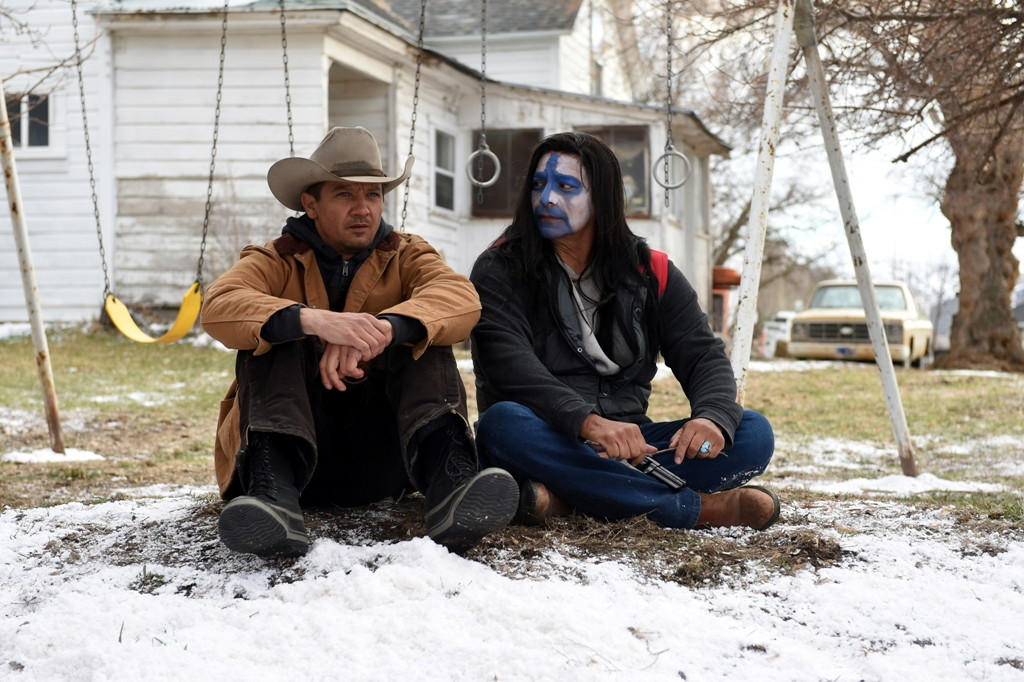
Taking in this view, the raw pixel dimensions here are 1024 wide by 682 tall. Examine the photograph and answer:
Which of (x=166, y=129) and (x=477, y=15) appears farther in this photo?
(x=477, y=15)

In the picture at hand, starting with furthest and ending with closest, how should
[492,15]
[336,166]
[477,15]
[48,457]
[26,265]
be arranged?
1. [492,15]
2. [477,15]
3. [48,457]
4. [26,265]
5. [336,166]

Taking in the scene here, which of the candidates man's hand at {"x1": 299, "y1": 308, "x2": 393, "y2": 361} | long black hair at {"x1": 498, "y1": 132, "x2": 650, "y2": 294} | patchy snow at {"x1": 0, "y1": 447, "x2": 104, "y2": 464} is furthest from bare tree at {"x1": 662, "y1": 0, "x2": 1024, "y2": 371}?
patchy snow at {"x1": 0, "y1": 447, "x2": 104, "y2": 464}

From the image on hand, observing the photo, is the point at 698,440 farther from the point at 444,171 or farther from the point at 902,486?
the point at 444,171

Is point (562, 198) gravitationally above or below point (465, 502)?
above

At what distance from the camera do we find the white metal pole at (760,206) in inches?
190

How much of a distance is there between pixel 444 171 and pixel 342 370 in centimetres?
1480

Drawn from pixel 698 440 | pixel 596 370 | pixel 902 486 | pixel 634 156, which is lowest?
pixel 902 486

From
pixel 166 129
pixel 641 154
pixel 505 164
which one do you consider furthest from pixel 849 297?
pixel 166 129

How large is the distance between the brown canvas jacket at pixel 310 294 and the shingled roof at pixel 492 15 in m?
18.0

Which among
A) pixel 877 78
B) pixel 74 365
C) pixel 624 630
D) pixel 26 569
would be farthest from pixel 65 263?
pixel 624 630

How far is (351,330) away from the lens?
320 centimetres

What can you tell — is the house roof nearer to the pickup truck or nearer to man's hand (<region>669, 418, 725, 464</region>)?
the pickup truck

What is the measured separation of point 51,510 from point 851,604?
289 centimetres

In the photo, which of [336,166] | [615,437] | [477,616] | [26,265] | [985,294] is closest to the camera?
[477,616]
